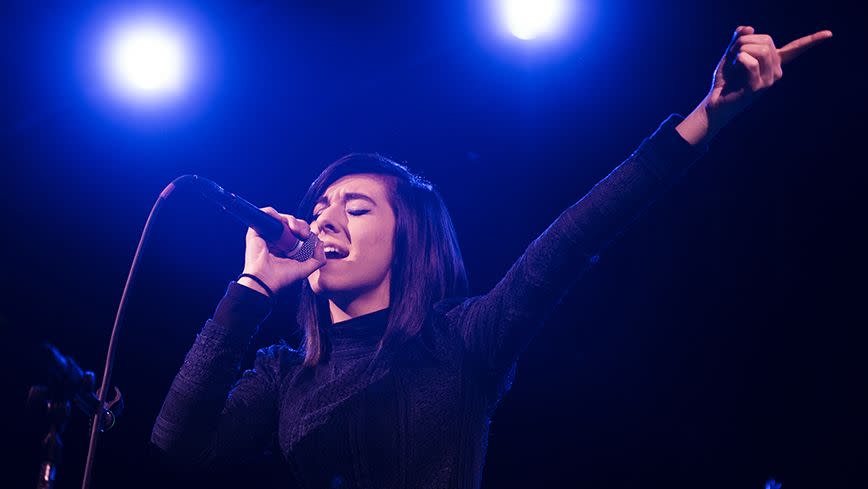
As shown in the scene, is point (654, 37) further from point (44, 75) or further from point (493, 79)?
point (44, 75)

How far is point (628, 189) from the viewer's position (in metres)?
1.47

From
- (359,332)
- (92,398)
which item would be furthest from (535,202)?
(92,398)

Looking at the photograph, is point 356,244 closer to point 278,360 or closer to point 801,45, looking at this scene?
point 278,360

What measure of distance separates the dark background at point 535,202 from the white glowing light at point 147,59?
4.1 inches

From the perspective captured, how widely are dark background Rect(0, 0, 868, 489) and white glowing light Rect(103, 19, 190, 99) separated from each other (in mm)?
104

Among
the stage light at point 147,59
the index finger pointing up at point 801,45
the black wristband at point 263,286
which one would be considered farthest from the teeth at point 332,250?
the stage light at point 147,59

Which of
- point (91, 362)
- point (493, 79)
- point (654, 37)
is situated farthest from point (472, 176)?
point (91, 362)

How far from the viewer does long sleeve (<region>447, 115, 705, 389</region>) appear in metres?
1.47

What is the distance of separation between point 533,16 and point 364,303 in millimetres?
1716

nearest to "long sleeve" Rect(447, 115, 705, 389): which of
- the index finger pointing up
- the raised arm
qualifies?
the raised arm

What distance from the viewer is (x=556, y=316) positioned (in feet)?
10.2

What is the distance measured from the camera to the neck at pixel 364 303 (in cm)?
200

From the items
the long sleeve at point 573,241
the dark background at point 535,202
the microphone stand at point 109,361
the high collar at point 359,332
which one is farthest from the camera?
the dark background at point 535,202

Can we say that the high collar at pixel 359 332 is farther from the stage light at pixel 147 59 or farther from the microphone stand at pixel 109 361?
the stage light at pixel 147 59
